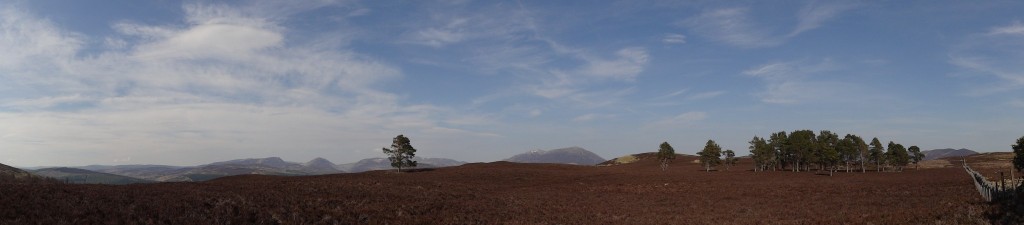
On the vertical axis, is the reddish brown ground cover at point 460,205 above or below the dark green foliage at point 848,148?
below

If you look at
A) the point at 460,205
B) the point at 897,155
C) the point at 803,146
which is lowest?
the point at 460,205

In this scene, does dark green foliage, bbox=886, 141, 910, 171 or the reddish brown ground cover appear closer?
the reddish brown ground cover

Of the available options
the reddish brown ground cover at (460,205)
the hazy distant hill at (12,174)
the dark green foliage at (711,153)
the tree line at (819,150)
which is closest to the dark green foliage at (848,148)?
the tree line at (819,150)

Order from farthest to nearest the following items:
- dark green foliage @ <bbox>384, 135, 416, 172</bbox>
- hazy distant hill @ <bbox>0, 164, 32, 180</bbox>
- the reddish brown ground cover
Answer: dark green foliage @ <bbox>384, 135, 416, 172</bbox>, hazy distant hill @ <bbox>0, 164, 32, 180</bbox>, the reddish brown ground cover

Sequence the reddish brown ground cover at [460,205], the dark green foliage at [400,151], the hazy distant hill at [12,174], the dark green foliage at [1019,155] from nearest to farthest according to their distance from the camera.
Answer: the reddish brown ground cover at [460,205] < the hazy distant hill at [12,174] < the dark green foliage at [1019,155] < the dark green foliage at [400,151]

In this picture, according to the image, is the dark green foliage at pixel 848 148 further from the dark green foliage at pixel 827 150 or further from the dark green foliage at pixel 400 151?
the dark green foliage at pixel 400 151

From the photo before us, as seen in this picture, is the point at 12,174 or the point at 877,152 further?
the point at 877,152

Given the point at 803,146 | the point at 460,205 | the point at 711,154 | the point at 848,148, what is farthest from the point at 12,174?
the point at 848,148

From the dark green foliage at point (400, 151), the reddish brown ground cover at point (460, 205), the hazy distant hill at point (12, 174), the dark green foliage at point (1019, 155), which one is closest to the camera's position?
the reddish brown ground cover at point (460, 205)

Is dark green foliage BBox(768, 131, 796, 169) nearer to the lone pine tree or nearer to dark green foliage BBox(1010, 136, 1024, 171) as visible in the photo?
the lone pine tree

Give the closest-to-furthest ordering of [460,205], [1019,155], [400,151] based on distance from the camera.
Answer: [460,205] < [1019,155] < [400,151]

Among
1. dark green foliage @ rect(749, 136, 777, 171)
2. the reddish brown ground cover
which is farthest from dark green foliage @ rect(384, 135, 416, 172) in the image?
dark green foliage @ rect(749, 136, 777, 171)

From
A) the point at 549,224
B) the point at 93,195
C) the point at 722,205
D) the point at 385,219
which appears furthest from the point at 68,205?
the point at 722,205

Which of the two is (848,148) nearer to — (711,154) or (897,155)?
(897,155)
